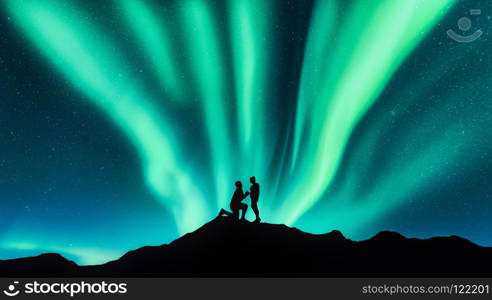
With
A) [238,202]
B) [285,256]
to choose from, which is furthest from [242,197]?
[285,256]

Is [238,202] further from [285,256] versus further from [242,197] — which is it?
→ [285,256]

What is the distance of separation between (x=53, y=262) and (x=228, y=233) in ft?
43.7

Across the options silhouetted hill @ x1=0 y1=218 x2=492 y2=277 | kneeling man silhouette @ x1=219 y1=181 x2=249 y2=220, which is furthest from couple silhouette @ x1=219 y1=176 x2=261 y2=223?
silhouetted hill @ x1=0 y1=218 x2=492 y2=277

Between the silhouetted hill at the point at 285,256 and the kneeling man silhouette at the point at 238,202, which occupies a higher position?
the kneeling man silhouette at the point at 238,202

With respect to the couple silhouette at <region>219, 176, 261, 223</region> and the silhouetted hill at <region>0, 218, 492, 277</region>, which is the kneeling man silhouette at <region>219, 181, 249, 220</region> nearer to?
the couple silhouette at <region>219, 176, 261, 223</region>

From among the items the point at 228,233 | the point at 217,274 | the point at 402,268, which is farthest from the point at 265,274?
the point at 402,268

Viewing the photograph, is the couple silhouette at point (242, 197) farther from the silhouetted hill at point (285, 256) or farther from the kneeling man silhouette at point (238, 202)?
the silhouetted hill at point (285, 256)

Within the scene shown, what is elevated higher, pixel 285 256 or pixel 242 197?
pixel 242 197

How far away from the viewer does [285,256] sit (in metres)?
12.8

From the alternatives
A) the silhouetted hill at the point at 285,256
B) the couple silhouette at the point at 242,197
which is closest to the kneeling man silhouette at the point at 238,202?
the couple silhouette at the point at 242,197

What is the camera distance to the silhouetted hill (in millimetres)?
12289

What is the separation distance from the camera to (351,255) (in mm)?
13867

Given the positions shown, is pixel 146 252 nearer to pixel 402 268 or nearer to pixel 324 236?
pixel 324 236

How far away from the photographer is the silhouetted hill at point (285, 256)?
12.3 meters
